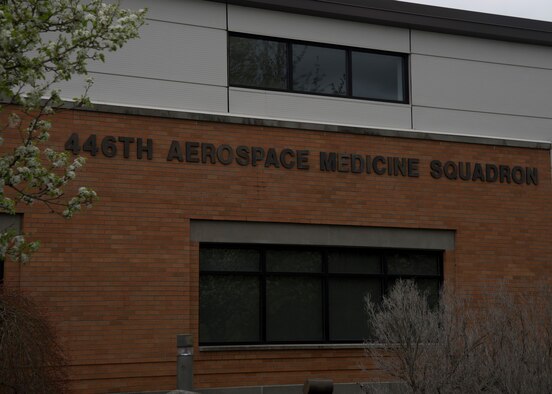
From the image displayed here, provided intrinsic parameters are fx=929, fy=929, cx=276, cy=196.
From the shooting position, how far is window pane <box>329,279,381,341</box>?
17641 mm

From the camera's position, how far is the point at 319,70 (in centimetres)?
1830

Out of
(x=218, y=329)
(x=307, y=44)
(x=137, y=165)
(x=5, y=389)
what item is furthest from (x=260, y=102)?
(x=5, y=389)

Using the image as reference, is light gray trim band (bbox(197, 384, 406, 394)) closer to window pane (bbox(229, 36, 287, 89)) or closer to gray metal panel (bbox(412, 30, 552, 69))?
window pane (bbox(229, 36, 287, 89))

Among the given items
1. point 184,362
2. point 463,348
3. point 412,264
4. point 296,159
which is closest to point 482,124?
point 412,264

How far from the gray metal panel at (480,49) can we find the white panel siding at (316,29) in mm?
428

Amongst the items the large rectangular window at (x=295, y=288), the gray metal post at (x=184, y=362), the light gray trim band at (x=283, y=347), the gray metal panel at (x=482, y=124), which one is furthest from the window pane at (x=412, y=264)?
the gray metal post at (x=184, y=362)

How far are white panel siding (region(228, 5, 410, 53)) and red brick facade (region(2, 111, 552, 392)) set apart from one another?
1968mm

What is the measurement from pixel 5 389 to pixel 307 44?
9385mm

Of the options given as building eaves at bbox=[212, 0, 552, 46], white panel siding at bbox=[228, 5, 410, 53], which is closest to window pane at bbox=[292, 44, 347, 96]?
white panel siding at bbox=[228, 5, 410, 53]

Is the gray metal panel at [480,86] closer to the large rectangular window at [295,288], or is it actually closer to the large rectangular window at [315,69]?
the large rectangular window at [315,69]

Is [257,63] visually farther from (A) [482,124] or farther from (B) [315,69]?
(A) [482,124]

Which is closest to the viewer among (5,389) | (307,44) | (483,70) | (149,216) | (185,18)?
(5,389)

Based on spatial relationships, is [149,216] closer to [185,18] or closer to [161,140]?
[161,140]

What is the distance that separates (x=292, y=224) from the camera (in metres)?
17.3
